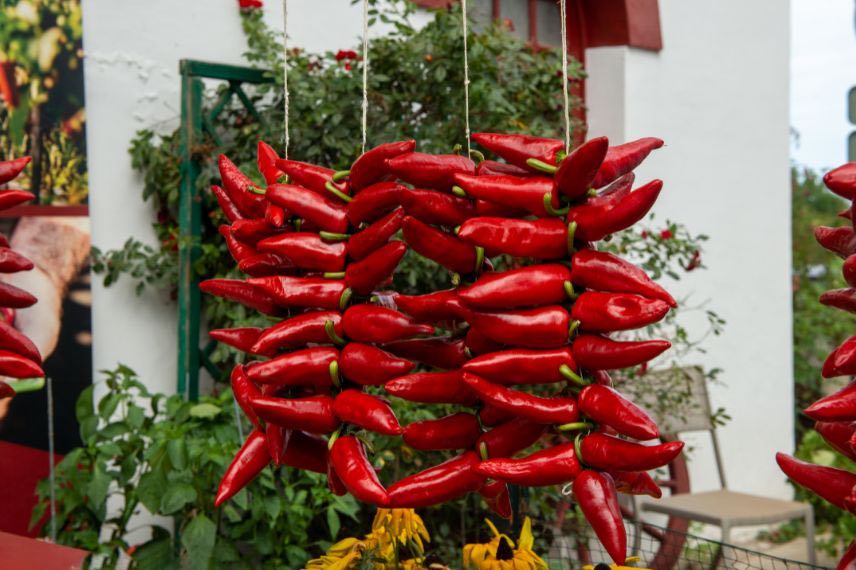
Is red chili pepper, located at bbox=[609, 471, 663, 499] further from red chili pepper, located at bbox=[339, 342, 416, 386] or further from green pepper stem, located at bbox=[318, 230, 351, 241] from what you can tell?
green pepper stem, located at bbox=[318, 230, 351, 241]

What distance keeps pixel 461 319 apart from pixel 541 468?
0.24 meters

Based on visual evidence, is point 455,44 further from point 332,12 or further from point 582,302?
point 582,302

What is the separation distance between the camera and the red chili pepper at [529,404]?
1.15 meters

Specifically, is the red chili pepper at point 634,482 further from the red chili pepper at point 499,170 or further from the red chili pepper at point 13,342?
the red chili pepper at point 13,342

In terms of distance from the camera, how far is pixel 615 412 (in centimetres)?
111

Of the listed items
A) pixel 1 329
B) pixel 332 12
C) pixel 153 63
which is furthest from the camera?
pixel 332 12

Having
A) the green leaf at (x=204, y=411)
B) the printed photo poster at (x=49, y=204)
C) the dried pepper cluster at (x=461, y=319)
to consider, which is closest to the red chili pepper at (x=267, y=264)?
the dried pepper cluster at (x=461, y=319)

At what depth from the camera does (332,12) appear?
3725mm

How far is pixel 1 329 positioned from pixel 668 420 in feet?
10.5

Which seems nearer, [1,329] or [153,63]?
[1,329]

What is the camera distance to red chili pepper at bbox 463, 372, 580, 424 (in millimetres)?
1150

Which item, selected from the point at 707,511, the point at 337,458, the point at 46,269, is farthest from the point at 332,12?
the point at 337,458

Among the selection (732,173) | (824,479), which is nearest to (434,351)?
(824,479)

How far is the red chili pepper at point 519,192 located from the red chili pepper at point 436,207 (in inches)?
2.5
